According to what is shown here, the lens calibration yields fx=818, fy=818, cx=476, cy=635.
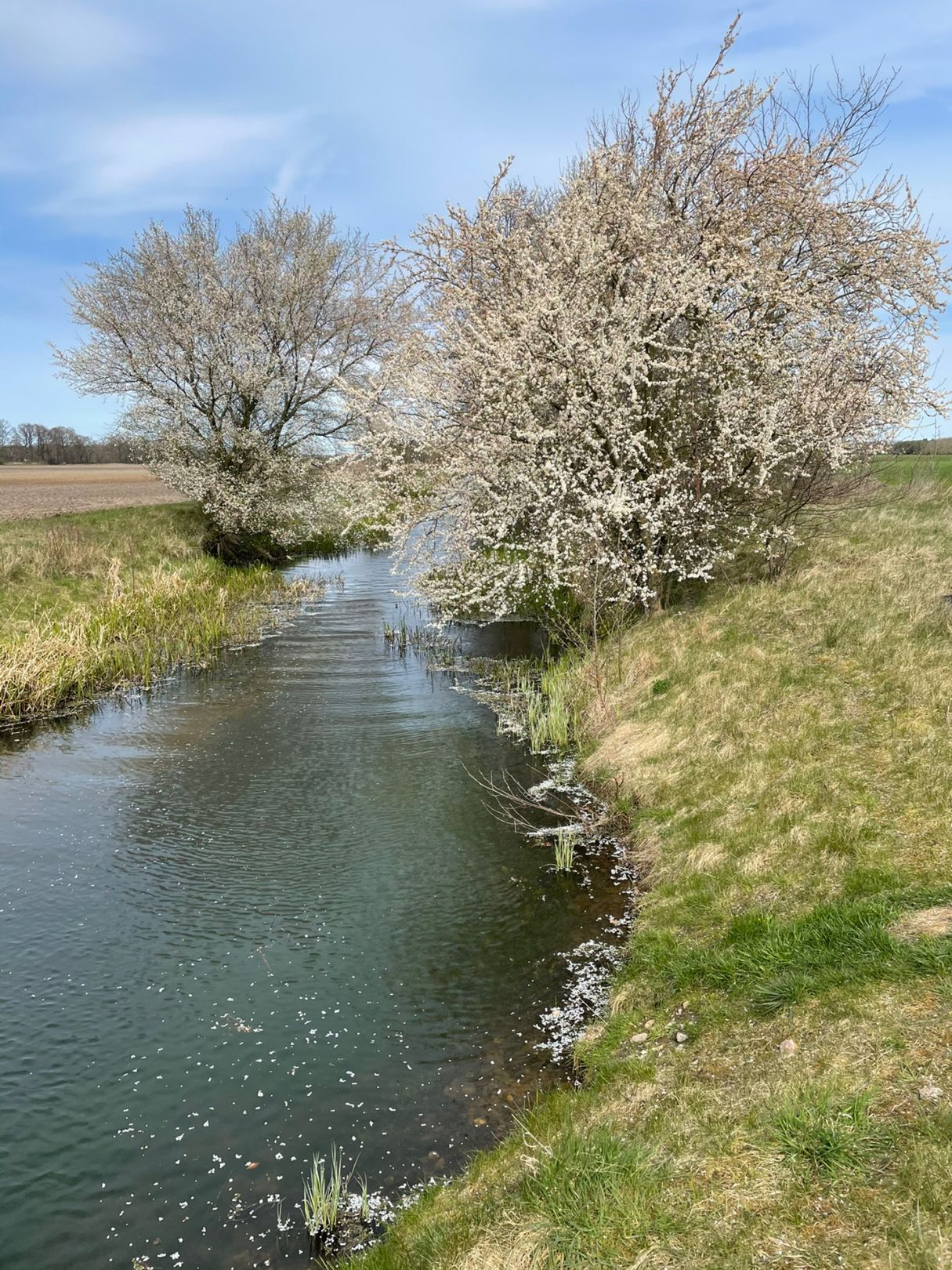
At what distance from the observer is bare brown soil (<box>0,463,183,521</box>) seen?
3781 cm

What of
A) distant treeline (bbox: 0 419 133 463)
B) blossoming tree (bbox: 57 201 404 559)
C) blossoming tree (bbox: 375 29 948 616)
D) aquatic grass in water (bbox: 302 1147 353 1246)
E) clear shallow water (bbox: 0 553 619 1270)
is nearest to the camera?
aquatic grass in water (bbox: 302 1147 353 1246)

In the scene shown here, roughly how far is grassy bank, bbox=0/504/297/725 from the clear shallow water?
213 centimetres

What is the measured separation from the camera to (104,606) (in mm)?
23062

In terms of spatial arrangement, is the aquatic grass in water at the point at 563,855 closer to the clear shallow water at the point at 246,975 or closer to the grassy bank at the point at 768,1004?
the clear shallow water at the point at 246,975

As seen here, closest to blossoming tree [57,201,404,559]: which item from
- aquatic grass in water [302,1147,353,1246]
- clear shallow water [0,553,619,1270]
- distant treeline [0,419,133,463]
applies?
clear shallow water [0,553,619,1270]

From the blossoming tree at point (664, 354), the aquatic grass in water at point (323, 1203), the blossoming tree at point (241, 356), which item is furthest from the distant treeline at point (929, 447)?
the aquatic grass in water at point (323, 1203)

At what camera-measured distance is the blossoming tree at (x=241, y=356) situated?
3131cm

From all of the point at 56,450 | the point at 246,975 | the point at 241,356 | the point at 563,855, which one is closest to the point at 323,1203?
the point at 246,975

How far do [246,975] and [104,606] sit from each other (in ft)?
56.5

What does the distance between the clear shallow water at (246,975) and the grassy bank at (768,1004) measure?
1096 mm

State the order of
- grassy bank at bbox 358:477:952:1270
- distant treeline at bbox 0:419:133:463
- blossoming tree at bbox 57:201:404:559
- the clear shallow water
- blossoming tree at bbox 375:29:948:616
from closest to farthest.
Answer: grassy bank at bbox 358:477:952:1270, the clear shallow water, blossoming tree at bbox 375:29:948:616, blossoming tree at bbox 57:201:404:559, distant treeline at bbox 0:419:133:463

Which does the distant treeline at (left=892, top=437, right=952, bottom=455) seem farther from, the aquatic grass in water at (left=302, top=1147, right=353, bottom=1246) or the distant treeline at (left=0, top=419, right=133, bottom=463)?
the distant treeline at (left=0, top=419, right=133, bottom=463)

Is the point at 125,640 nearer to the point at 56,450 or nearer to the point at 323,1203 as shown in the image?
the point at 323,1203

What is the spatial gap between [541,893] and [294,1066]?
12.5 ft
